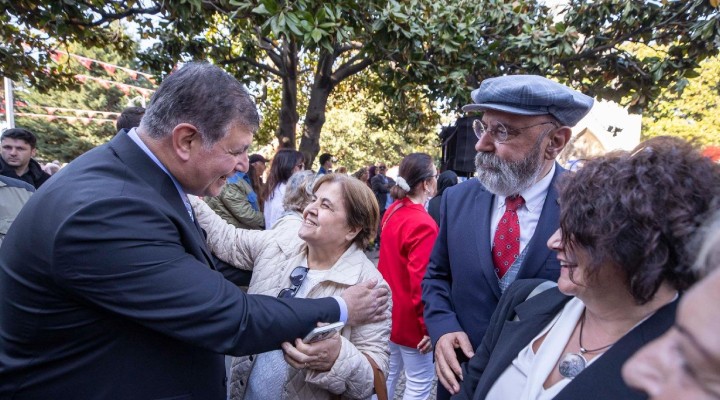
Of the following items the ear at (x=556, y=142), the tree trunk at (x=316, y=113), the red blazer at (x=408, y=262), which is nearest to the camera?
the ear at (x=556, y=142)

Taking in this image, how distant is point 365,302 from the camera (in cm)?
179

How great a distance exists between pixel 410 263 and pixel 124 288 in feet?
7.93

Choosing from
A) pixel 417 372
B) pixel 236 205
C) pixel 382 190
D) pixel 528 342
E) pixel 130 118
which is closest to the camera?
pixel 528 342

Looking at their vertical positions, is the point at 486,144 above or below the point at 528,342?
above

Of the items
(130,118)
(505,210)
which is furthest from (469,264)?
(130,118)

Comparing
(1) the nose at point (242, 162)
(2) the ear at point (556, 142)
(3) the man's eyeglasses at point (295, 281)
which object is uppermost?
(2) the ear at point (556, 142)

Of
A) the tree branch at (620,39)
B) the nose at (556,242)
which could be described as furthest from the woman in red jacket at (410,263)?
the tree branch at (620,39)

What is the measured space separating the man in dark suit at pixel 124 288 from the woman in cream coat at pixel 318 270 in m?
0.40

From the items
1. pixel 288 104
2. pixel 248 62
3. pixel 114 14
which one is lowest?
pixel 288 104

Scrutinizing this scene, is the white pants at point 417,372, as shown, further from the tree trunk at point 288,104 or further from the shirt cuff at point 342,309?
the tree trunk at point 288,104

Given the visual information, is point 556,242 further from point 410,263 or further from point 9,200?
point 9,200

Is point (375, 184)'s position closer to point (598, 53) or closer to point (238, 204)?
point (598, 53)

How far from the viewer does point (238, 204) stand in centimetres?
475

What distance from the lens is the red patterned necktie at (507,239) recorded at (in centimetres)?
198
